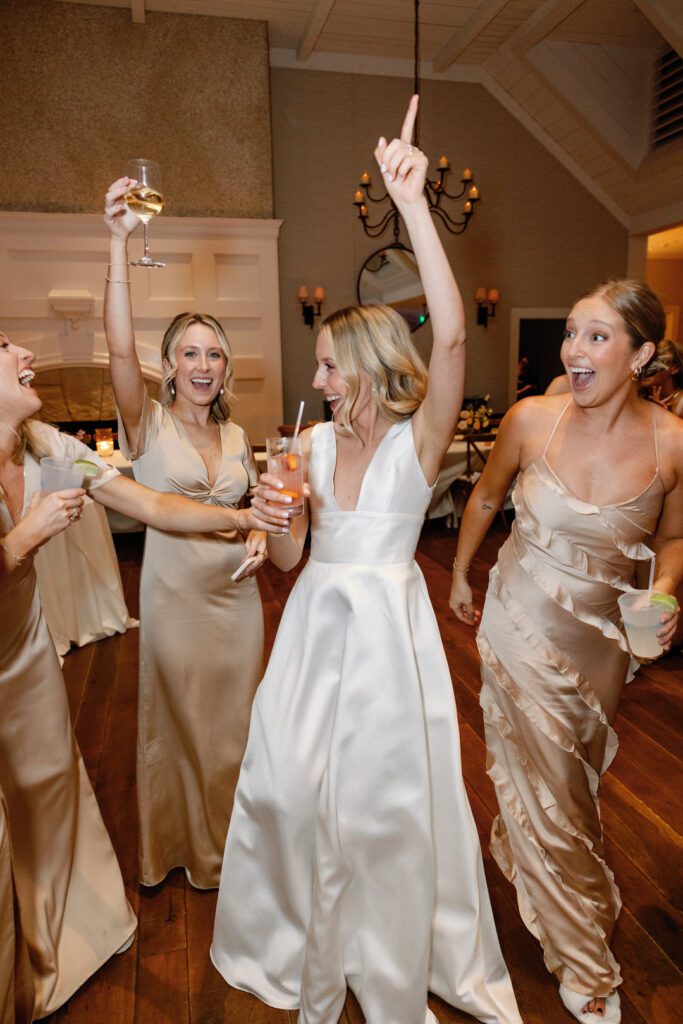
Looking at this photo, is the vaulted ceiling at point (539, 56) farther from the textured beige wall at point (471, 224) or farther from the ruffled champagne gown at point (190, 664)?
the ruffled champagne gown at point (190, 664)

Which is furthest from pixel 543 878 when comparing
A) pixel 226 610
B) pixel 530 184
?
pixel 530 184

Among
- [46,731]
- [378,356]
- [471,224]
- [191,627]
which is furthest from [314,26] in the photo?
[46,731]

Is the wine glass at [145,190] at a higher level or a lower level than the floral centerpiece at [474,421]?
higher

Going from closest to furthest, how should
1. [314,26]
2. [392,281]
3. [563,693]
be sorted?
[563,693], [314,26], [392,281]

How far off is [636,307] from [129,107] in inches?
244

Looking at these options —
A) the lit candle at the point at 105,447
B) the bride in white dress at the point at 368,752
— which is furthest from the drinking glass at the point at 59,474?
the lit candle at the point at 105,447

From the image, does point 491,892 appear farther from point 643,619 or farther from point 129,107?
point 129,107

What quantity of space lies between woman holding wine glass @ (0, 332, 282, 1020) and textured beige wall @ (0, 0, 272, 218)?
555 cm

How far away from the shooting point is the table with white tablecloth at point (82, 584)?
12.2 ft

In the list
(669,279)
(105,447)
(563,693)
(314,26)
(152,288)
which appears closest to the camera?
(563,693)

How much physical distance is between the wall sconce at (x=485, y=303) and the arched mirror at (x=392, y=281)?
66 cm

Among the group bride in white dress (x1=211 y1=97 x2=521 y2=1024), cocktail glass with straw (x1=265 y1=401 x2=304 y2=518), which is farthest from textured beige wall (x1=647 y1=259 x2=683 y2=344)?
cocktail glass with straw (x1=265 y1=401 x2=304 y2=518)

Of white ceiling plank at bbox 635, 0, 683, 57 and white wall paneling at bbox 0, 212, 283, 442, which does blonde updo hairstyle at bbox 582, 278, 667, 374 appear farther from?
white wall paneling at bbox 0, 212, 283, 442

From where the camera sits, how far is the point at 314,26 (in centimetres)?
608
